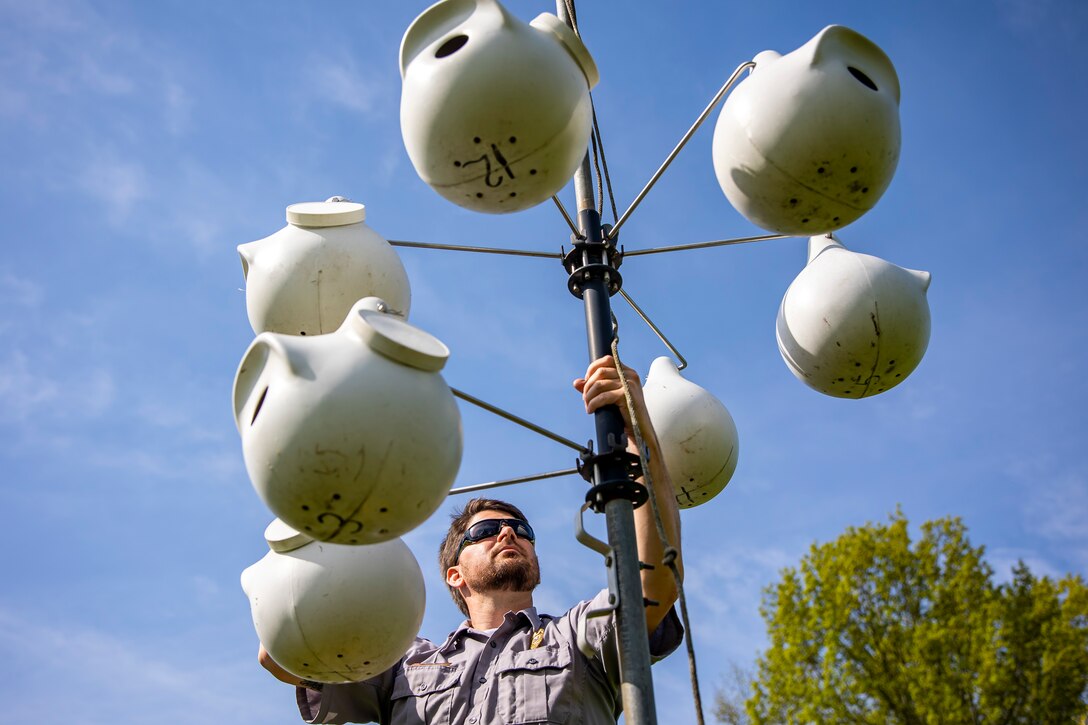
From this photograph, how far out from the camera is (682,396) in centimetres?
380

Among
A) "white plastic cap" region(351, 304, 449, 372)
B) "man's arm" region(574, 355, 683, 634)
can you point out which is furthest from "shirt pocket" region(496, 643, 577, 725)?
"white plastic cap" region(351, 304, 449, 372)

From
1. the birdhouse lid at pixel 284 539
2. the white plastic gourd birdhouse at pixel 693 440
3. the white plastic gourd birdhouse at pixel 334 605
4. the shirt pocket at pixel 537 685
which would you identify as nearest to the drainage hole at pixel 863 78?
the white plastic gourd birdhouse at pixel 693 440

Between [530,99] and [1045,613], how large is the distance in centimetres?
1784

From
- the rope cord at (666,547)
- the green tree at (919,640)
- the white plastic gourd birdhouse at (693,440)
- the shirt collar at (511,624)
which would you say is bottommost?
the rope cord at (666,547)

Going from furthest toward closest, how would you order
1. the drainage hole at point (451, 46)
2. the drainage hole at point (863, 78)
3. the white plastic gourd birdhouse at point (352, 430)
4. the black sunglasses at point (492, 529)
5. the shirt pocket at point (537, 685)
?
1. the black sunglasses at point (492, 529)
2. the shirt pocket at point (537, 685)
3. the drainage hole at point (863, 78)
4. the drainage hole at point (451, 46)
5. the white plastic gourd birdhouse at point (352, 430)

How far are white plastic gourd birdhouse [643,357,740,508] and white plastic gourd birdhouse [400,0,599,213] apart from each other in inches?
44.4

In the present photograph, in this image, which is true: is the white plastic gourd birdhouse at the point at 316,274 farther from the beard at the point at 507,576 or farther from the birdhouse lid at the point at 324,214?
the beard at the point at 507,576

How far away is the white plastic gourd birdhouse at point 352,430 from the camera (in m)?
2.31

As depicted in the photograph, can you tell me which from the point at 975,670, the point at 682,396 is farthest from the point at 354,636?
the point at 975,670

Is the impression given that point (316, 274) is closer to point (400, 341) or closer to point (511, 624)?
point (400, 341)

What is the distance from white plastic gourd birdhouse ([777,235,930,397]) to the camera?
11.3ft

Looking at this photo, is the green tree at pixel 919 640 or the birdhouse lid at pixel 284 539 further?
the green tree at pixel 919 640

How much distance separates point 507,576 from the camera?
181 inches

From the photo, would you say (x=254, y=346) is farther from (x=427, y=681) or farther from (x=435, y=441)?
(x=427, y=681)
